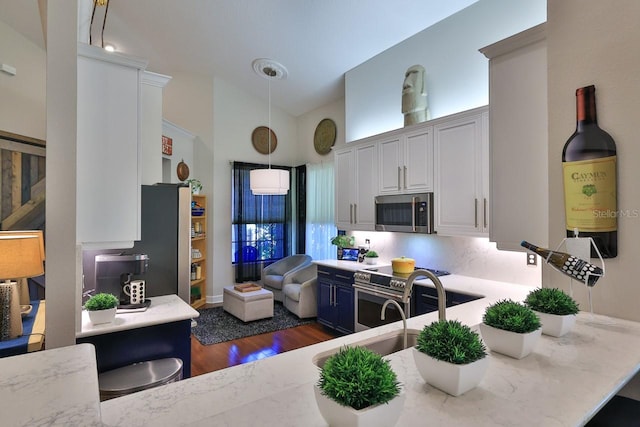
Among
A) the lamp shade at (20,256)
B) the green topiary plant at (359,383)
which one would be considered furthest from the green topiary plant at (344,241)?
the green topiary plant at (359,383)

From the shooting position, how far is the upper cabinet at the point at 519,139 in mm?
1729

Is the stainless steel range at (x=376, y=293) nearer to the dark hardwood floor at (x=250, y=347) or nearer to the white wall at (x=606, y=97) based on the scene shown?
the dark hardwood floor at (x=250, y=347)

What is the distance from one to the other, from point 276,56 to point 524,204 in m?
4.02

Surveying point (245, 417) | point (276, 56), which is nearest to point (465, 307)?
point (245, 417)

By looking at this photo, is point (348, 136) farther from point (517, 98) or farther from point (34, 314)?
point (34, 314)

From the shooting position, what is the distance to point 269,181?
4367 millimetres

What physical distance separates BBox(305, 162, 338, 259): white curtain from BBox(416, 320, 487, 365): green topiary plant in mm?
4589

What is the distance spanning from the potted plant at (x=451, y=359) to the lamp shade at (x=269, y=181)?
371 cm

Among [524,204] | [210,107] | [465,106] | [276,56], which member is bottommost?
[524,204]

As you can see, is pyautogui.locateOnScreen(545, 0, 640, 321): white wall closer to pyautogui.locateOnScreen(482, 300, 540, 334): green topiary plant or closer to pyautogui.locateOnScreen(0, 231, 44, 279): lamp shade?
pyautogui.locateOnScreen(482, 300, 540, 334): green topiary plant

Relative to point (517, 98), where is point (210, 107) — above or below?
above

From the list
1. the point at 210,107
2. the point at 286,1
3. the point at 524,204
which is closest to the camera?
the point at 524,204

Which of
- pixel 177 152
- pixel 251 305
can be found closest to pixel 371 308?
pixel 251 305

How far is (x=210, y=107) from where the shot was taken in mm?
5621
